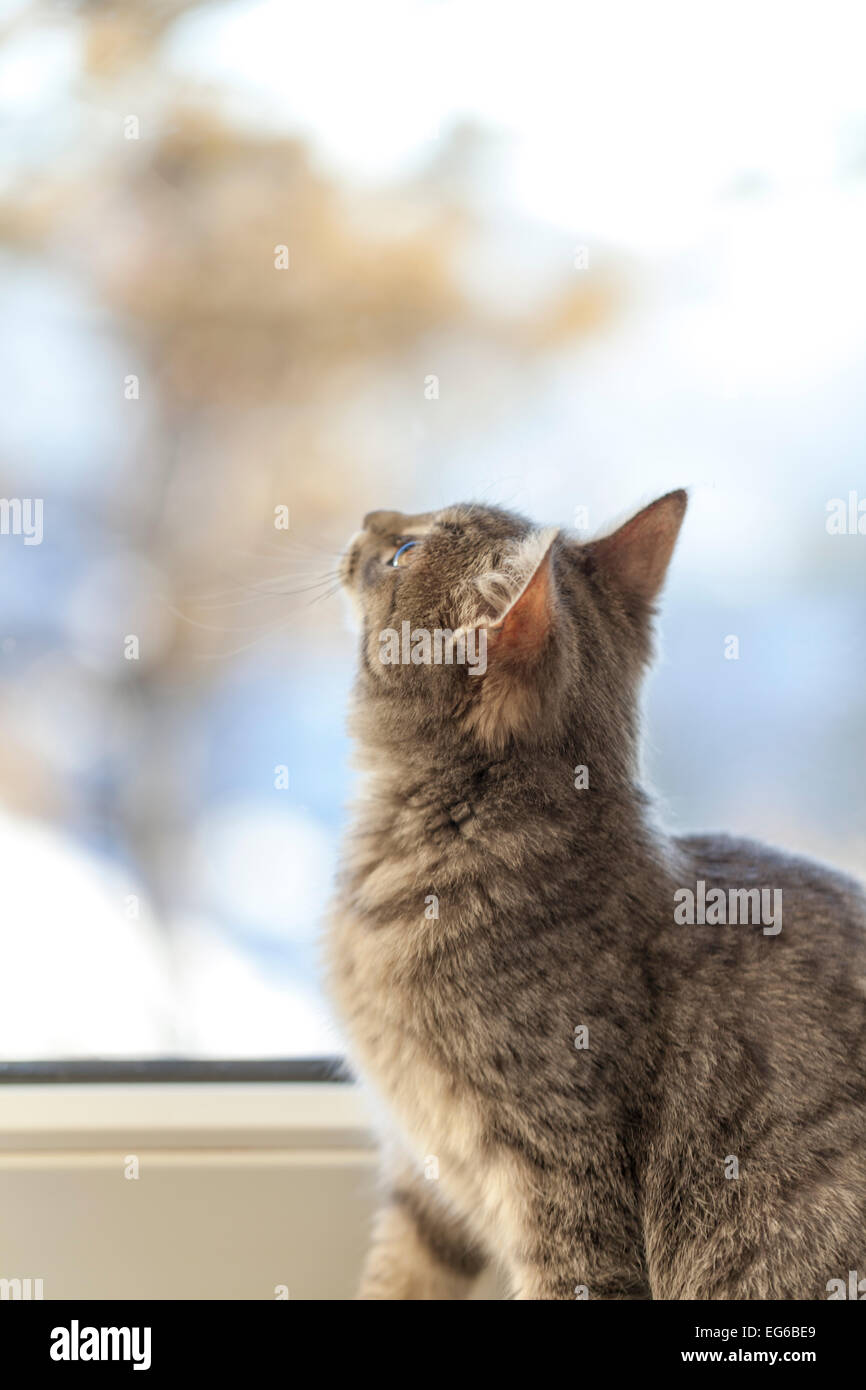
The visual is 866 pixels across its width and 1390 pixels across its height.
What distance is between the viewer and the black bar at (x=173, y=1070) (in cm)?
131

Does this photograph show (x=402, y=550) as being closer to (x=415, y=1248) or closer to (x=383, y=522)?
(x=383, y=522)

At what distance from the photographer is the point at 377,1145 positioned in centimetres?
120

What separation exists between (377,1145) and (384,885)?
1.11 ft

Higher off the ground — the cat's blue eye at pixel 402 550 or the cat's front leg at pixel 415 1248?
the cat's blue eye at pixel 402 550

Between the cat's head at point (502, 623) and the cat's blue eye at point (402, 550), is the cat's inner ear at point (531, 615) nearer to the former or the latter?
the cat's head at point (502, 623)

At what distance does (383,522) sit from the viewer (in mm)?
1170

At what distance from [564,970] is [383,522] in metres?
0.50

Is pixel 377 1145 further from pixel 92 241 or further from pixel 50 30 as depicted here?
pixel 50 30

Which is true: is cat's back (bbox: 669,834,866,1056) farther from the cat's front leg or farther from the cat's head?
the cat's front leg

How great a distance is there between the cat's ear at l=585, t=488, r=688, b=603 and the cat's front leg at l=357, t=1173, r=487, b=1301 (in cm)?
65

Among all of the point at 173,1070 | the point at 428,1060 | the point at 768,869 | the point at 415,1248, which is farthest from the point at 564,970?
the point at 173,1070

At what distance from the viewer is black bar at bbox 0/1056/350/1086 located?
1.31 metres

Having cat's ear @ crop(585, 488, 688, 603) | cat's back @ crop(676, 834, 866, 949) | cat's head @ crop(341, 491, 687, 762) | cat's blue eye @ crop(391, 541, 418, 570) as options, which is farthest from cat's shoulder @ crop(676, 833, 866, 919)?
cat's blue eye @ crop(391, 541, 418, 570)

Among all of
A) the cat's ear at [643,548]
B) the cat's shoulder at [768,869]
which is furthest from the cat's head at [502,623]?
the cat's shoulder at [768,869]
